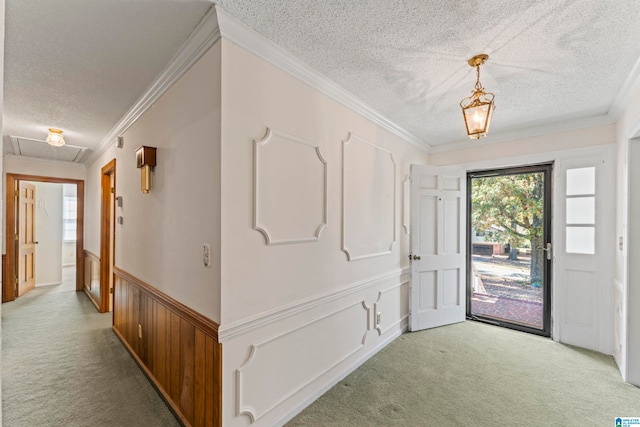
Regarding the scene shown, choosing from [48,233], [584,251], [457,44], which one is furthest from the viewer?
[48,233]

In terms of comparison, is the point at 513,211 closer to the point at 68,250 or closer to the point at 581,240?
the point at 581,240

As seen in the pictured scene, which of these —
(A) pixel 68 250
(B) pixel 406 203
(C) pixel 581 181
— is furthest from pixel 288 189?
(A) pixel 68 250

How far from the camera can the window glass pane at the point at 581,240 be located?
10.3 feet

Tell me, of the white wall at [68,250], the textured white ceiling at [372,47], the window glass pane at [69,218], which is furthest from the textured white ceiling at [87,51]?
the window glass pane at [69,218]

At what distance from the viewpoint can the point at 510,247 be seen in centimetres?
384

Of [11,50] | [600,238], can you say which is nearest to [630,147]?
[600,238]

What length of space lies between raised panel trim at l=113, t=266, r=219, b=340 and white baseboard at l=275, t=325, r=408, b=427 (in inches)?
33.0

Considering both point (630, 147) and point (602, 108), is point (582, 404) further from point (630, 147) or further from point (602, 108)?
point (602, 108)

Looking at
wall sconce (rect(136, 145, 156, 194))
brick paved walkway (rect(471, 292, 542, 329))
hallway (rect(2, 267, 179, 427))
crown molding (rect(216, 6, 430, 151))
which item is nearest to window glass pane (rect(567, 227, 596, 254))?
brick paved walkway (rect(471, 292, 542, 329))

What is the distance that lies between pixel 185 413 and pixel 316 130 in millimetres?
2149

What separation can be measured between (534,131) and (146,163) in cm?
390

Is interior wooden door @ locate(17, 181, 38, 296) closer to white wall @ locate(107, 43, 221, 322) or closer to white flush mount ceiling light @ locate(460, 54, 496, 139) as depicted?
white wall @ locate(107, 43, 221, 322)

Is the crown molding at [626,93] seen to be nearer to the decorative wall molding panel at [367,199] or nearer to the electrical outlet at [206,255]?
the decorative wall molding panel at [367,199]

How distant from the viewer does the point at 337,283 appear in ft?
8.41
